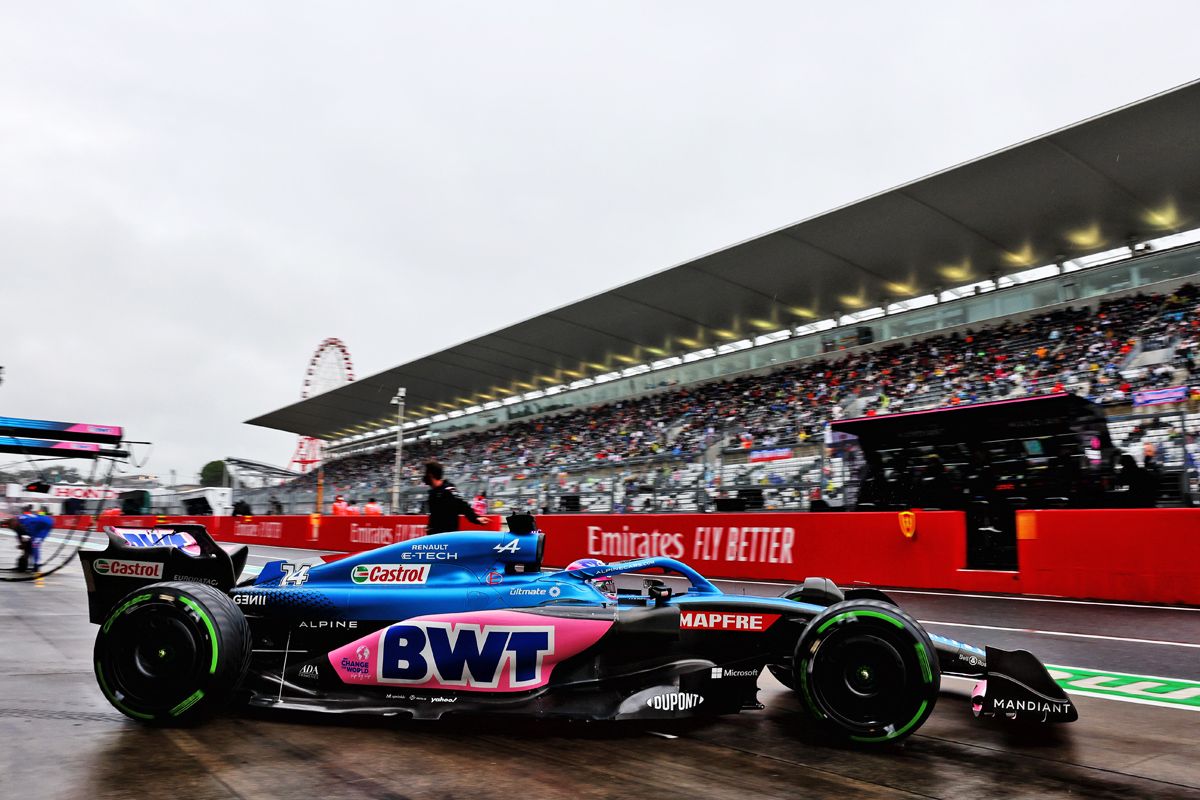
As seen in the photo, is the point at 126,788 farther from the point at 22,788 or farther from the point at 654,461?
the point at 654,461

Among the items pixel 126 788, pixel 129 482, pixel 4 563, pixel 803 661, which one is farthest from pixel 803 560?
pixel 4 563

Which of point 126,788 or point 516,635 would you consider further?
point 516,635

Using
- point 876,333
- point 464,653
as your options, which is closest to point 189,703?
point 464,653

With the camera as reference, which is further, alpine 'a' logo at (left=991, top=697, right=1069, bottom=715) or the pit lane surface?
alpine 'a' logo at (left=991, top=697, right=1069, bottom=715)

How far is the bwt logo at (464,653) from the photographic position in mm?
4160

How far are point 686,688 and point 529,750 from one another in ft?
2.62

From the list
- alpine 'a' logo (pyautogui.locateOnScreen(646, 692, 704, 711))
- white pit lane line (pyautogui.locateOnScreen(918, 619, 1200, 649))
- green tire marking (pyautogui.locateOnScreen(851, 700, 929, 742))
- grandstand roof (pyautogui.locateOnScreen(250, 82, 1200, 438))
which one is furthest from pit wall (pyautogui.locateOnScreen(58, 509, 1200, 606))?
grandstand roof (pyautogui.locateOnScreen(250, 82, 1200, 438))

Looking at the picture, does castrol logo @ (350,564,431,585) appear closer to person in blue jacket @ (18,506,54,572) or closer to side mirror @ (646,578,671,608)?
side mirror @ (646,578,671,608)

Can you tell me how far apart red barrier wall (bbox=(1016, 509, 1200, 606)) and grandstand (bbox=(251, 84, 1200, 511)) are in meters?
0.60

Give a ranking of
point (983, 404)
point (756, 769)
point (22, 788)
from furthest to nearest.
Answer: point (983, 404), point (756, 769), point (22, 788)

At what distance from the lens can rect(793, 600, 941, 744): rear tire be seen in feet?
12.3

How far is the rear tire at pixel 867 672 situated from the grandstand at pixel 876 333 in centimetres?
766

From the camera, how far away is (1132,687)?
5.20 metres

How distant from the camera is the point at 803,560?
42.1ft
